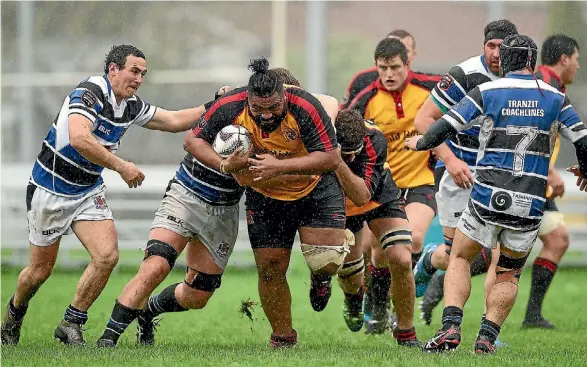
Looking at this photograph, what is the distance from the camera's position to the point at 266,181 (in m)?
7.54

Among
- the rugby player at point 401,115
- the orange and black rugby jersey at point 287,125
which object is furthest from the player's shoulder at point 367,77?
the orange and black rugby jersey at point 287,125

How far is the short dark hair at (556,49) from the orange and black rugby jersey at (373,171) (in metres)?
2.15

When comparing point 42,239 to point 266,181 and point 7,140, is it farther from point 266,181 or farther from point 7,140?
point 7,140

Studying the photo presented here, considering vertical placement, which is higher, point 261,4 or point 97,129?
point 261,4

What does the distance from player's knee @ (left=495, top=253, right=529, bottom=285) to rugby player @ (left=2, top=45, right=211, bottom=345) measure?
264cm

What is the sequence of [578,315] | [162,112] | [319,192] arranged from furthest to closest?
[578,315], [162,112], [319,192]

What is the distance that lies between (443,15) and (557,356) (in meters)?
11.5

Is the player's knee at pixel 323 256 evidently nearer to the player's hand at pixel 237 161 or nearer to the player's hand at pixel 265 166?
the player's hand at pixel 265 166

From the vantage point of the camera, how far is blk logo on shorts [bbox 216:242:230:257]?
823 centimetres

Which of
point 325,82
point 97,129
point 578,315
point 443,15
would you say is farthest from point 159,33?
point 97,129

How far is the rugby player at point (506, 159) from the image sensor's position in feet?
23.6

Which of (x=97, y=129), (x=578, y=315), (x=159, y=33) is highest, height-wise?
(x=159, y=33)

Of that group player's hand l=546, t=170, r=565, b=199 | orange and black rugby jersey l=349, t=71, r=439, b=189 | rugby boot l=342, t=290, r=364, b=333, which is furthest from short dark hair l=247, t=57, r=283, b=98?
orange and black rugby jersey l=349, t=71, r=439, b=189

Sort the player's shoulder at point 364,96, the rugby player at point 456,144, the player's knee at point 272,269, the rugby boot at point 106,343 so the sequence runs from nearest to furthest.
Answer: the rugby boot at point 106,343, the player's knee at point 272,269, the rugby player at point 456,144, the player's shoulder at point 364,96
